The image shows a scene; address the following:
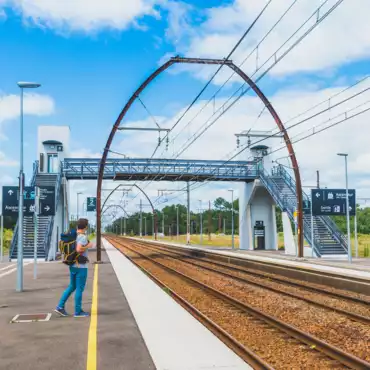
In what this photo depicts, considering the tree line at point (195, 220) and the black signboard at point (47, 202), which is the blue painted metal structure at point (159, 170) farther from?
the tree line at point (195, 220)

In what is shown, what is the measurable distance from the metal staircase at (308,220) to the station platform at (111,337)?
81.2 feet

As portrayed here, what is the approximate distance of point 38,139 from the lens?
149 ft

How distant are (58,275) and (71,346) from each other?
517 inches

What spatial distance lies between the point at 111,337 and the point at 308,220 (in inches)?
1283

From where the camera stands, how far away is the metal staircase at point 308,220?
3638 cm

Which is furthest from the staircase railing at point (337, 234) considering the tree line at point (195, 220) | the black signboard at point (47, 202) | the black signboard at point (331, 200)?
the tree line at point (195, 220)

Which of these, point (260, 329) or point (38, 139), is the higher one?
point (38, 139)

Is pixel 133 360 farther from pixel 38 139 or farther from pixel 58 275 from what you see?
pixel 38 139

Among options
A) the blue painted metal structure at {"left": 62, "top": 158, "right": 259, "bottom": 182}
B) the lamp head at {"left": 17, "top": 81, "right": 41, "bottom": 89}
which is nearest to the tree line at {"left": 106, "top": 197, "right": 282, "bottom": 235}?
the blue painted metal structure at {"left": 62, "top": 158, "right": 259, "bottom": 182}

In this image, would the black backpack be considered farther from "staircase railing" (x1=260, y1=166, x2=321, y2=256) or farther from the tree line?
the tree line

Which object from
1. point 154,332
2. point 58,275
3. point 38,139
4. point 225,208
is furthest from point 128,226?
point 154,332

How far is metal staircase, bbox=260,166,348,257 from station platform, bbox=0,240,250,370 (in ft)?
81.2

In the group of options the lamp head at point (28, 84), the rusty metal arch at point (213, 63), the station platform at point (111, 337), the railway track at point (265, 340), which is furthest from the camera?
the rusty metal arch at point (213, 63)

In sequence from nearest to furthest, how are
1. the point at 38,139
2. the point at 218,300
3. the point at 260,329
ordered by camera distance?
the point at 260,329
the point at 218,300
the point at 38,139
